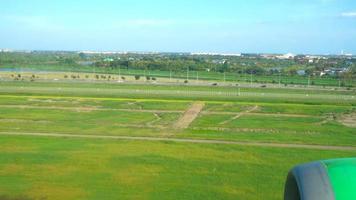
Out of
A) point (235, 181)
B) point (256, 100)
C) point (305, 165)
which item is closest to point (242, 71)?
point (256, 100)

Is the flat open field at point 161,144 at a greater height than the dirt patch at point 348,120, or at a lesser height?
greater

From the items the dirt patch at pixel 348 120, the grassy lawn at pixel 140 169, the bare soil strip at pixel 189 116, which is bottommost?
the dirt patch at pixel 348 120

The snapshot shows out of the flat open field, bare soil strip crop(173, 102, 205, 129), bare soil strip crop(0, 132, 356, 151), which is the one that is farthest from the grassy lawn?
bare soil strip crop(173, 102, 205, 129)

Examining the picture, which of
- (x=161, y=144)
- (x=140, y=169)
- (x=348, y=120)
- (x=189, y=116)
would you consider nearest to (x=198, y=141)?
(x=161, y=144)

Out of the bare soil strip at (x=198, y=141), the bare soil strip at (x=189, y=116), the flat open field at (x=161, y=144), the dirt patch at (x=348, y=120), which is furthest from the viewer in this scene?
the dirt patch at (x=348, y=120)

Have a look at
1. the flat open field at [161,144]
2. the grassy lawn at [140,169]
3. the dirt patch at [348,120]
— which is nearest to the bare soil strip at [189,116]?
the flat open field at [161,144]

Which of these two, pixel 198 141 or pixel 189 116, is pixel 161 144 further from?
pixel 189 116

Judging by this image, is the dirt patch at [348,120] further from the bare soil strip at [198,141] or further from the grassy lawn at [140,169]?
the grassy lawn at [140,169]

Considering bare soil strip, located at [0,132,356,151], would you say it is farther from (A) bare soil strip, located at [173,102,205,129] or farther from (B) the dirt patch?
(B) the dirt patch
